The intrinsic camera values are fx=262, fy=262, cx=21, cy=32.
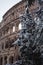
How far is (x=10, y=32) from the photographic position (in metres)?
29.4

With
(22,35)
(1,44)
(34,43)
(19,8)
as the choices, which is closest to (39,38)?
Result: (34,43)

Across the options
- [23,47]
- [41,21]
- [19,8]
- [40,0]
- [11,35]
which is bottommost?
[23,47]

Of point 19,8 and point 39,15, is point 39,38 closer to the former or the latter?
point 39,15

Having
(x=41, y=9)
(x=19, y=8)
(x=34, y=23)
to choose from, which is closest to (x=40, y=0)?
(x=41, y=9)

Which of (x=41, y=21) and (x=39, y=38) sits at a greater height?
(x=41, y=21)

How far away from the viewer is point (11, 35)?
2894 centimetres

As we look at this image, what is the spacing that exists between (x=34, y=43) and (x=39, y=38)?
318 millimetres

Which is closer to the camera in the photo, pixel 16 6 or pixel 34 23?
pixel 34 23

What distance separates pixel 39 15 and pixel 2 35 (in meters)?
22.0

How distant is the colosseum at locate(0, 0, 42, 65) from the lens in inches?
1104

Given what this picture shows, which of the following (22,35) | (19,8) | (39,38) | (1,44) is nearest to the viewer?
(39,38)

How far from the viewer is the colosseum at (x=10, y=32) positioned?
28.0 metres

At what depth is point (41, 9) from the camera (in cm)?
1003

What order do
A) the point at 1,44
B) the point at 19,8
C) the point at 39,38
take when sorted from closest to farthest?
the point at 39,38 < the point at 19,8 < the point at 1,44
